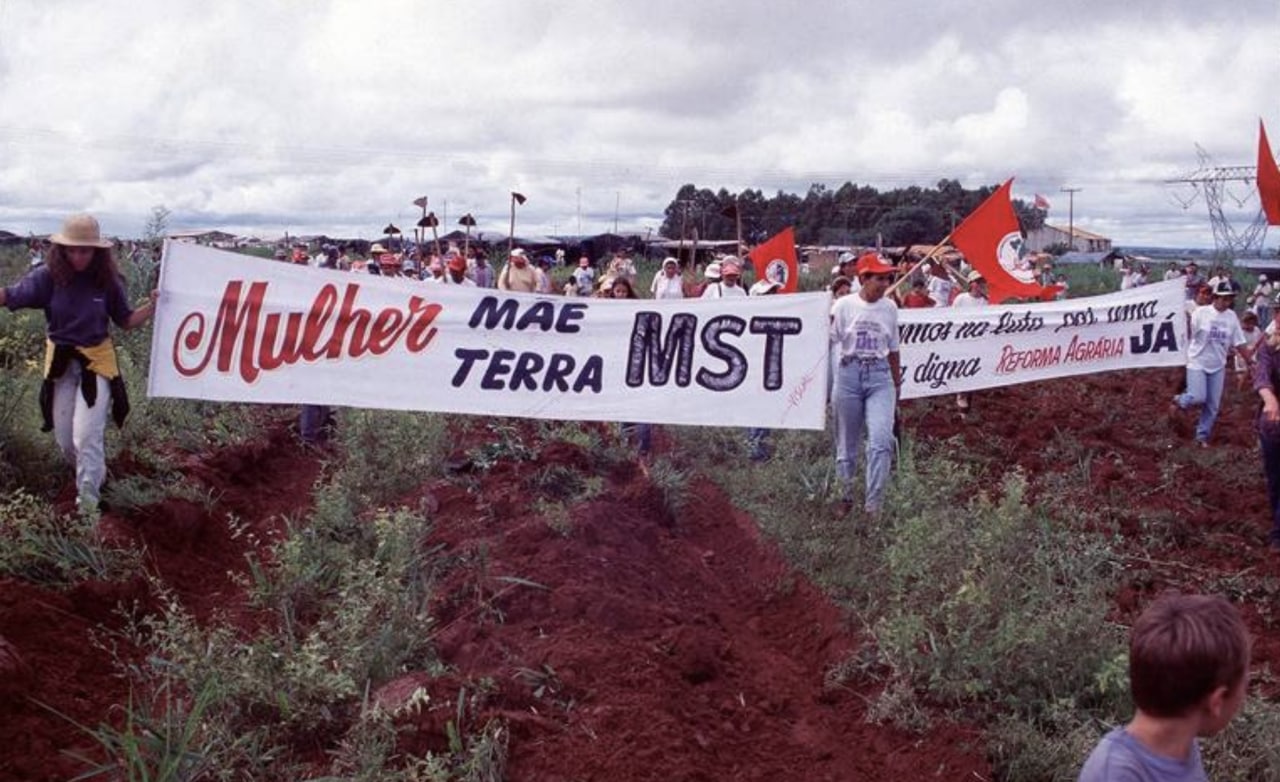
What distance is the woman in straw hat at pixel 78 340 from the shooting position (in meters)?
6.04

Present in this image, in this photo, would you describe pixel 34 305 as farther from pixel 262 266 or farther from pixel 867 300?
pixel 867 300

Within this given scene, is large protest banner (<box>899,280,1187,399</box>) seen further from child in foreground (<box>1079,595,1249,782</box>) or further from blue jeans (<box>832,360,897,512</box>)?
child in foreground (<box>1079,595,1249,782</box>)

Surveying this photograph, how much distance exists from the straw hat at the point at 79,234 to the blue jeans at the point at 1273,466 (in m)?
7.23

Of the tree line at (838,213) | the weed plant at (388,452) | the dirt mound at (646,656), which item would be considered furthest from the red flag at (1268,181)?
the tree line at (838,213)

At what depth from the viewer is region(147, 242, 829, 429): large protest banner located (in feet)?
22.3

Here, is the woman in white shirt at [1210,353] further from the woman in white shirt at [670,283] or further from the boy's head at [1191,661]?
the boy's head at [1191,661]

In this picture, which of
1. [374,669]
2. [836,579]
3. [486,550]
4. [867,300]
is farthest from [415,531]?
[867,300]

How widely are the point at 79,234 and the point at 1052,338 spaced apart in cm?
933

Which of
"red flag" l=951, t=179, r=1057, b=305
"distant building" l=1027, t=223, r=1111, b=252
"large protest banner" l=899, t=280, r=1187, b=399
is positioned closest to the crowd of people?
"large protest banner" l=899, t=280, r=1187, b=399

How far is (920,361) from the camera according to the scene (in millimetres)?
11211

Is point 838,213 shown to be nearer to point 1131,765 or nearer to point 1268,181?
point 1268,181

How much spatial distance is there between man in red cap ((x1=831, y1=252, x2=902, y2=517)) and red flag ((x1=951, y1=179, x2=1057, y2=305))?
3.56 metres

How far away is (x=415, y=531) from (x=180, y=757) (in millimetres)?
2433

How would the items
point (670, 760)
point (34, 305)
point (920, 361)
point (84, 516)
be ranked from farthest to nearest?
point (920, 361) → point (34, 305) → point (84, 516) → point (670, 760)
